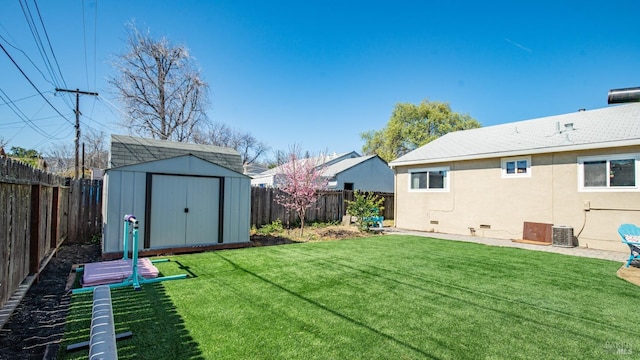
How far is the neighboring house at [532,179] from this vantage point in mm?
8031

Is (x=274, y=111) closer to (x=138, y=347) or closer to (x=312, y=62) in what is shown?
(x=312, y=62)

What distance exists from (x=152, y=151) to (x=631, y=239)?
37.1ft

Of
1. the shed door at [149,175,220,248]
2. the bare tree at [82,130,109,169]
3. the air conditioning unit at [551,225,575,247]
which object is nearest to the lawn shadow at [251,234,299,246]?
the shed door at [149,175,220,248]

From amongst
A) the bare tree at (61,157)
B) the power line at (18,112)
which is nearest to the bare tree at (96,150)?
the bare tree at (61,157)

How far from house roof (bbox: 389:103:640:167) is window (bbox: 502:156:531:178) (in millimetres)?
341

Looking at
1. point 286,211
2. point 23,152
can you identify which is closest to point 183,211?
point 286,211

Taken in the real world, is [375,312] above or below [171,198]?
below

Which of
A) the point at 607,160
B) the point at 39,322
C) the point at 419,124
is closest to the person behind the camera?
the point at 39,322

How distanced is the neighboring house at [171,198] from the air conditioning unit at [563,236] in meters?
8.91

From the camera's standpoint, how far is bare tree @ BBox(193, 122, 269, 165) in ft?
105

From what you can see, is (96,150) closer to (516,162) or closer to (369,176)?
(369,176)

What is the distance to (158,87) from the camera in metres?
18.6

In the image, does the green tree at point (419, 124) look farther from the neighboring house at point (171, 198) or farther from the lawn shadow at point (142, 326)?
the lawn shadow at point (142, 326)

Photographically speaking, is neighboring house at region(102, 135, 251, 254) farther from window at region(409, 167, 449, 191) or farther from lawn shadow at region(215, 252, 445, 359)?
window at region(409, 167, 449, 191)
